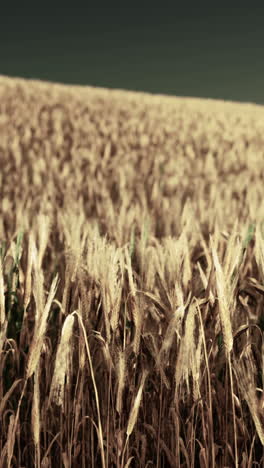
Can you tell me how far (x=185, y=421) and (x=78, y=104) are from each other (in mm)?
12503

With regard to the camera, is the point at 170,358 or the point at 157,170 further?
the point at 157,170

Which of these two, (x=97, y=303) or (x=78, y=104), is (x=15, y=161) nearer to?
(x=97, y=303)

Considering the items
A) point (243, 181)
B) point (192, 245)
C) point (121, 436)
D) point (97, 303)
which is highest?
point (243, 181)

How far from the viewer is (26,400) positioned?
1.32m

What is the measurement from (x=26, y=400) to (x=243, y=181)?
4.75m

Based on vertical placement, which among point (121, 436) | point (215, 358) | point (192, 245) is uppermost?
point (192, 245)

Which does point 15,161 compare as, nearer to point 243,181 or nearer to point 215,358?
point 243,181

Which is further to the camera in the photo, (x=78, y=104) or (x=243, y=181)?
(x=78, y=104)

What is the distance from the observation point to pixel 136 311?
1166 millimetres

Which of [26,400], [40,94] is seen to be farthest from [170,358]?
[40,94]

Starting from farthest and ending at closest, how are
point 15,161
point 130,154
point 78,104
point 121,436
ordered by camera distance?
point 78,104
point 130,154
point 15,161
point 121,436

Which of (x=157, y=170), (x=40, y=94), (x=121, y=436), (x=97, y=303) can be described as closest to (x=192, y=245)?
(x=97, y=303)

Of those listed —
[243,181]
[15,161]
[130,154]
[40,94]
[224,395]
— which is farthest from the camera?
[40,94]

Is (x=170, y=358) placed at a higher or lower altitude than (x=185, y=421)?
higher
